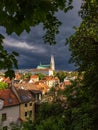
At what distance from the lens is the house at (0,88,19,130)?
42656mm

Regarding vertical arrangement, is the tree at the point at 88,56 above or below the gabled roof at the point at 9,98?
below

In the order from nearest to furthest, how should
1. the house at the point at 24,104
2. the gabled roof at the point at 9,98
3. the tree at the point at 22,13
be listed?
the tree at the point at 22,13 < the gabled roof at the point at 9,98 < the house at the point at 24,104

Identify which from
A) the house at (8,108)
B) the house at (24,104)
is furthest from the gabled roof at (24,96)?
the house at (8,108)

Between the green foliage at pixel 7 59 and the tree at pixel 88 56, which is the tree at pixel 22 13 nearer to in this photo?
the green foliage at pixel 7 59

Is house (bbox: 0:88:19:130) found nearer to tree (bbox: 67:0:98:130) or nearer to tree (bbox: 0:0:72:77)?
tree (bbox: 67:0:98:130)

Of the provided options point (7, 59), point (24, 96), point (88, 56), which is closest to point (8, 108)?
point (24, 96)

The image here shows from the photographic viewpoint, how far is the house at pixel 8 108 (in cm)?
4266

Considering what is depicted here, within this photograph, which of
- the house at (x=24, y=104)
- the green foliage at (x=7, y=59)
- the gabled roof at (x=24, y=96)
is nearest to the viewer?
the green foliage at (x=7, y=59)

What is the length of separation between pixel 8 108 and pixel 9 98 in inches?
114

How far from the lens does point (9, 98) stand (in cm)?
4650

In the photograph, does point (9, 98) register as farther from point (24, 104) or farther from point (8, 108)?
point (24, 104)

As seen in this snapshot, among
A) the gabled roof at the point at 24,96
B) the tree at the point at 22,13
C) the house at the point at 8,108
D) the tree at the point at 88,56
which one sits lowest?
the tree at the point at 22,13

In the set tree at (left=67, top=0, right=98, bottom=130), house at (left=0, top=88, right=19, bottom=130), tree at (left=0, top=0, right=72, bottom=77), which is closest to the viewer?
Result: tree at (left=0, top=0, right=72, bottom=77)

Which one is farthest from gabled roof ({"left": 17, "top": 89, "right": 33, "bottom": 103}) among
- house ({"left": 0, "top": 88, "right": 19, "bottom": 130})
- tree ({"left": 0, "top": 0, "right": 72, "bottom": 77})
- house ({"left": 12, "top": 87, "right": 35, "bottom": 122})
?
tree ({"left": 0, "top": 0, "right": 72, "bottom": 77})
